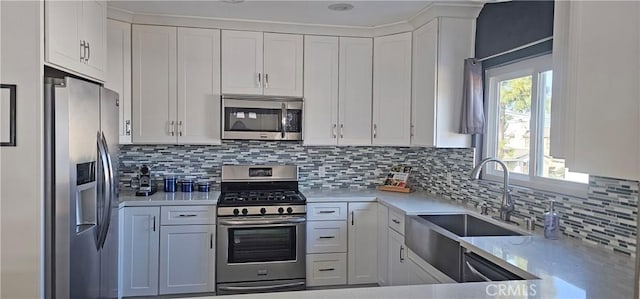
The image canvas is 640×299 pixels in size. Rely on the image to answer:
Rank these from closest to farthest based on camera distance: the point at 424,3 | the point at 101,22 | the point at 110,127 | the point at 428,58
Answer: the point at 110,127
the point at 101,22
the point at 424,3
the point at 428,58

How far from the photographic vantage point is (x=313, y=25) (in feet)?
12.6

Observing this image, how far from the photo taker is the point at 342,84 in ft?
13.0

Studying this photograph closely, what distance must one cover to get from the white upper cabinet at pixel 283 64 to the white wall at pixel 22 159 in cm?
201

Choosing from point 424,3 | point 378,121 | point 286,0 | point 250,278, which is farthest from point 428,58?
point 250,278

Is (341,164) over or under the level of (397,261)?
over

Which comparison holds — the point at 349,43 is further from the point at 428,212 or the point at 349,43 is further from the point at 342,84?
the point at 428,212

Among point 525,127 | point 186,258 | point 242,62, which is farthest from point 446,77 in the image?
point 186,258

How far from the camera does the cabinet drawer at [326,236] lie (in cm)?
367

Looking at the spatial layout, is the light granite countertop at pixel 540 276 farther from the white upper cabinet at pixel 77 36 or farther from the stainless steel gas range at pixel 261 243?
the stainless steel gas range at pixel 261 243

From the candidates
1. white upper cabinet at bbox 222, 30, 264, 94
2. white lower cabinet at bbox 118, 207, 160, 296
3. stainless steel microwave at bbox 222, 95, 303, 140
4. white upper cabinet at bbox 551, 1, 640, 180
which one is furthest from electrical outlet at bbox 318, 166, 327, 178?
white upper cabinet at bbox 551, 1, 640, 180

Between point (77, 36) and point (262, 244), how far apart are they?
202 centimetres

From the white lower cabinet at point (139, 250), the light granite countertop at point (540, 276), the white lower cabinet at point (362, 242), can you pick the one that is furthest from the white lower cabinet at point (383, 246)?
the white lower cabinet at point (139, 250)

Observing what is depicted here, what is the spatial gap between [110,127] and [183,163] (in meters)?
1.39

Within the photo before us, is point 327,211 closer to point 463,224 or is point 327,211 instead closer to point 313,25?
point 463,224
